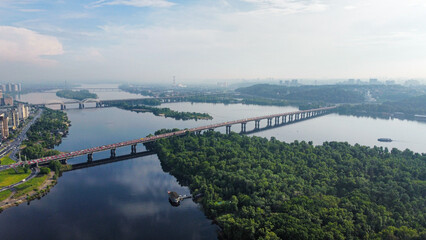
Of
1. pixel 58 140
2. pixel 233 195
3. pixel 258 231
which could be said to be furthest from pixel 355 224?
pixel 58 140

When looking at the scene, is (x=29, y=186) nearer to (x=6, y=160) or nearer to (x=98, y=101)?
(x=6, y=160)

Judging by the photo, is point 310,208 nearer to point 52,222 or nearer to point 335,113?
point 52,222

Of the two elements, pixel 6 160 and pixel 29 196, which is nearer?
pixel 29 196

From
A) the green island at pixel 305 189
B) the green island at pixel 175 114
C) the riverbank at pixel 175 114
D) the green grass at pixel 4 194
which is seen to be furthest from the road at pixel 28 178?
the green island at pixel 175 114

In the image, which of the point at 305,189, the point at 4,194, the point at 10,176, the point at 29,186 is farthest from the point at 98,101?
the point at 305,189

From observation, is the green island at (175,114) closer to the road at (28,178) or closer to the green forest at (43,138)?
the green forest at (43,138)

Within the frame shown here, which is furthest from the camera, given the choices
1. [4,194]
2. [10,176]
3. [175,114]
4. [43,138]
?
[175,114]
